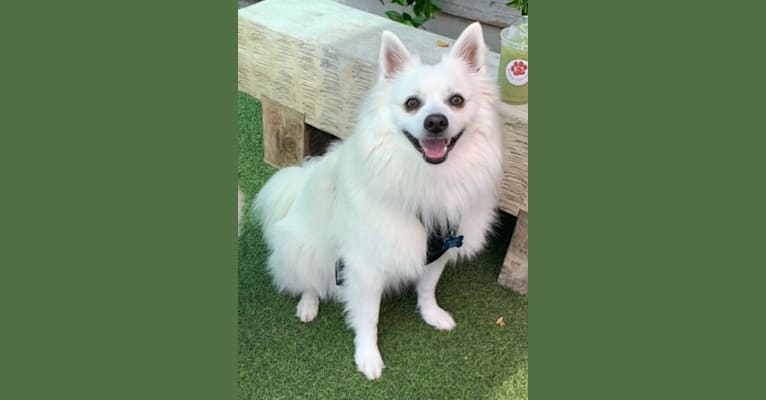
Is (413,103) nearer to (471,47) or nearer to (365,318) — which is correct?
(471,47)

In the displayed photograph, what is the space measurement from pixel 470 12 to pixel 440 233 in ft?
7.57

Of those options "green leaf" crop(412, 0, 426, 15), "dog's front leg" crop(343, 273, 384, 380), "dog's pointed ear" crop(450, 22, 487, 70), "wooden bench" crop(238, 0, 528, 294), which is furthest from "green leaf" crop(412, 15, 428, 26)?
"dog's front leg" crop(343, 273, 384, 380)

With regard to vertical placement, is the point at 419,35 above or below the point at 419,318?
above

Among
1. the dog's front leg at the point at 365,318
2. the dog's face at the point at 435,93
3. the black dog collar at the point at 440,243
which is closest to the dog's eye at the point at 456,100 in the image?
the dog's face at the point at 435,93

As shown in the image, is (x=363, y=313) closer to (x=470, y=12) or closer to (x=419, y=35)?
(x=419, y=35)

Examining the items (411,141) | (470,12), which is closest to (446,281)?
(411,141)

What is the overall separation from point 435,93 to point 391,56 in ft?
0.71

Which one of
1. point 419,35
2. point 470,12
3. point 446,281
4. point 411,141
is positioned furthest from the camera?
point 470,12

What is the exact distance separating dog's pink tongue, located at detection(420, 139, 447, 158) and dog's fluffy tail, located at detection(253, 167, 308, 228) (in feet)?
3.05

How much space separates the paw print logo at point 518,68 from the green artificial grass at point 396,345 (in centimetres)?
105

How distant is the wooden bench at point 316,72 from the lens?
284 centimetres

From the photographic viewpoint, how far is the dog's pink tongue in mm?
1963

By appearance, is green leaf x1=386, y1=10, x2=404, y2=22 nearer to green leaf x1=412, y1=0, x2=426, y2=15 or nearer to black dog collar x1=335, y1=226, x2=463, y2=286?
green leaf x1=412, y1=0, x2=426, y2=15

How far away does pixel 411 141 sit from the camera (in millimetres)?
2006
